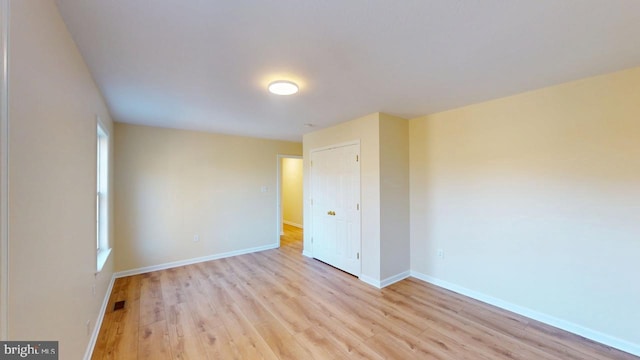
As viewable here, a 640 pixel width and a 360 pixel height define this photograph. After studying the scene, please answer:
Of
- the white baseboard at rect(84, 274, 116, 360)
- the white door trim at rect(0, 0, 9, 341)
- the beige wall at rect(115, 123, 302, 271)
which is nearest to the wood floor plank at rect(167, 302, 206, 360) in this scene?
the white baseboard at rect(84, 274, 116, 360)

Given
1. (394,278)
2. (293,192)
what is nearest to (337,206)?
(394,278)

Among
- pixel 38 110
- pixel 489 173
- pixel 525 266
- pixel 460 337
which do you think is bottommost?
pixel 460 337

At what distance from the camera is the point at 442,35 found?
5.33 ft

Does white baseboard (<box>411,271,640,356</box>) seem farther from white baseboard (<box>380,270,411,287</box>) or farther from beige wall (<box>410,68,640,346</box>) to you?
white baseboard (<box>380,270,411,287</box>)

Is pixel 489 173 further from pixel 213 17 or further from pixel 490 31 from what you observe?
pixel 213 17

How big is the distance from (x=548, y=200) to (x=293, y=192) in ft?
20.3

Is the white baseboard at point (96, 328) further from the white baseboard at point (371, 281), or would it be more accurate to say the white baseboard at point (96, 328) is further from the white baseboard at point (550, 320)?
the white baseboard at point (550, 320)

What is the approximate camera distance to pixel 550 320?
2475 millimetres

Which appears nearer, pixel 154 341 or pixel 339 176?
pixel 154 341

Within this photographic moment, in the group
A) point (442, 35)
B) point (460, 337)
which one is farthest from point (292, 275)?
point (442, 35)

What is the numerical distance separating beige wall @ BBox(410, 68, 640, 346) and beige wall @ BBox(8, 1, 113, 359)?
3.68m

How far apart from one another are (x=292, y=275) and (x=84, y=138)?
2.91m

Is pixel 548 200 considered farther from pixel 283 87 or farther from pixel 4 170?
pixel 4 170

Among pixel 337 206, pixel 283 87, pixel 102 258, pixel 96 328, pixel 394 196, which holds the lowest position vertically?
pixel 96 328
